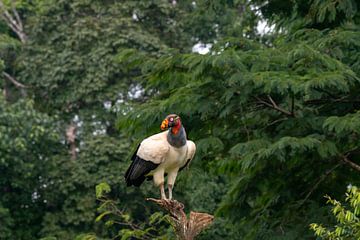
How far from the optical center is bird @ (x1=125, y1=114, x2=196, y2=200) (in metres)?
6.98

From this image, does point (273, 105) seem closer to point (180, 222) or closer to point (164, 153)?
point (164, 153)

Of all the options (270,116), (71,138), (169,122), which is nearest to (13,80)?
(71,138)

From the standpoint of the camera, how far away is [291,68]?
9312mm

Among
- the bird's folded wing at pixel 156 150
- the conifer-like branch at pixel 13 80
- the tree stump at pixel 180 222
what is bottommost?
the tree stump at pixel 180 222

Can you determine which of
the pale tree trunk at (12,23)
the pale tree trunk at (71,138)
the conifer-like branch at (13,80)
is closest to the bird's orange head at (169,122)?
the pale tree trunk at (71,138)

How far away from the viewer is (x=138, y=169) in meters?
7.36

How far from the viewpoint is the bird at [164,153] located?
6.98 m

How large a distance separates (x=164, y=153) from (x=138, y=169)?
0.39 metres

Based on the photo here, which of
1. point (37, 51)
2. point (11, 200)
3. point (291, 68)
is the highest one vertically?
point (37, 51)

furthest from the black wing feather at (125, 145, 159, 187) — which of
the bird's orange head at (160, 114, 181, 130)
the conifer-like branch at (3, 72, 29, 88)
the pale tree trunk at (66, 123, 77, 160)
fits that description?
the conifer-like branch at (3, 72, 29, 88)

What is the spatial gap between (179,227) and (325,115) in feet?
12.4

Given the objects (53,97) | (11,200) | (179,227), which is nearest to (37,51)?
(53,97)

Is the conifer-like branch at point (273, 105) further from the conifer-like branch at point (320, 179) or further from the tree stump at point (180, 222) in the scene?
the tree stump at point (180, 222)

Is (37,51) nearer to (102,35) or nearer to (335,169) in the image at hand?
(102,35)
